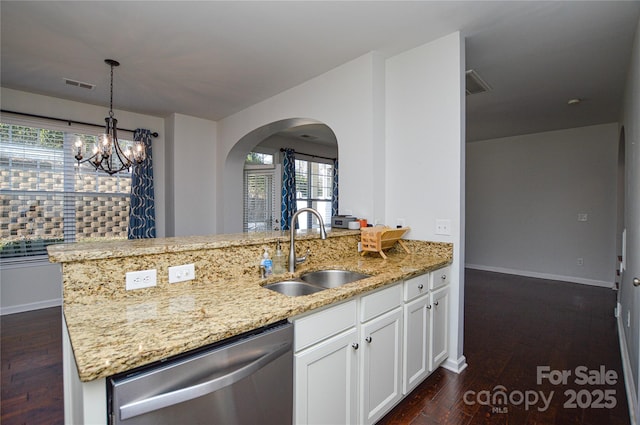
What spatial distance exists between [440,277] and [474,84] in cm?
232

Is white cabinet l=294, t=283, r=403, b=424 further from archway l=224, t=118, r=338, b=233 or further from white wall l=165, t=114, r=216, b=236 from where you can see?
white wall l=165, t=114, r=216, b=236

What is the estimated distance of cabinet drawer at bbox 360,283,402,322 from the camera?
1.63 metres

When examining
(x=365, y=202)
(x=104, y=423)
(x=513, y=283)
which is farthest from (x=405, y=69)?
(x=513, y=283)

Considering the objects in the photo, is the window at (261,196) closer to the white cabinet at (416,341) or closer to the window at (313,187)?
the window at (313,187)

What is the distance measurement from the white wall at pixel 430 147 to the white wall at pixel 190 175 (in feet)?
10.4

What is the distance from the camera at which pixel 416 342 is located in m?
2.03

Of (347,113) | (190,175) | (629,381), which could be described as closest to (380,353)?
(629,381)

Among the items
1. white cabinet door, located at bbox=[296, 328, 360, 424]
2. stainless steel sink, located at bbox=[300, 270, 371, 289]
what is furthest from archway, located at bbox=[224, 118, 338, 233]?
white cabinet door, located at bbox=[296, 328, 360, 424]

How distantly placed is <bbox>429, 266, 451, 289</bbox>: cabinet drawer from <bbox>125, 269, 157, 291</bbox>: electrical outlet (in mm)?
1750

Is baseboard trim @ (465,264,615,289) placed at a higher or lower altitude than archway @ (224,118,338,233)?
lower

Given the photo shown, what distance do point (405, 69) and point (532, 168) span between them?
415cm

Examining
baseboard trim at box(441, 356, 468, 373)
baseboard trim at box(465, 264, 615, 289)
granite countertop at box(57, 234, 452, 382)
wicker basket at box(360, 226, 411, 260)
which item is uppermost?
wicker basket at box(360, 226, 411, 260)

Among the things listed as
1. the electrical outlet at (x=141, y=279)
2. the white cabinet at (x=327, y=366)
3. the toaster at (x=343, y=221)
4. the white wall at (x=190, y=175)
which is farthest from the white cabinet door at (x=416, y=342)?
the white wall at (x=190, y=175)

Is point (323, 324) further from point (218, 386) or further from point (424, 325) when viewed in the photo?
point (424, 325)
